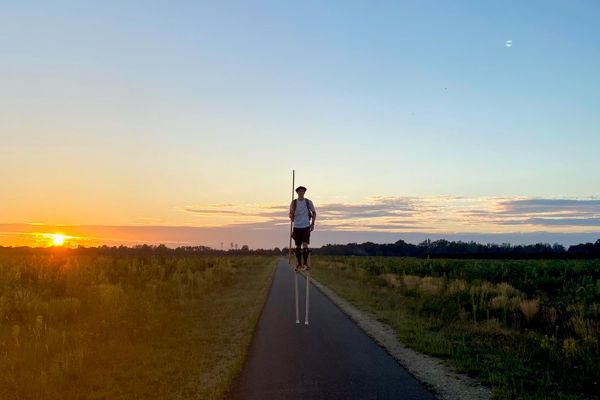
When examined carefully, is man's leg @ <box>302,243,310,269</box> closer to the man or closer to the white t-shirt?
the man

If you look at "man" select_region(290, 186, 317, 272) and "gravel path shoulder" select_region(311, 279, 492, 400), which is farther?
"man" select_region(290, 186, 317, 272)

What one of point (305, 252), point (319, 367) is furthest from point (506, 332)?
point (319, 367)

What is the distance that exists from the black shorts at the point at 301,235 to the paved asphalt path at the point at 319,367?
7.93ft

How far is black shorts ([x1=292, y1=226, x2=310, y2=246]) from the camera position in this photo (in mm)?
16141

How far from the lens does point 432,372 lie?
10.1 meters

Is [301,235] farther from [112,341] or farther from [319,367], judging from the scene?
[319,367]

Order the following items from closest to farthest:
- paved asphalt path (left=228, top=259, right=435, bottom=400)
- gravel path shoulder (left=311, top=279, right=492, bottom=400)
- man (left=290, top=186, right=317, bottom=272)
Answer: paved asphalt path (left=228, top=259, right=435, bottom=400), gravel path shoulder (left=311, top=279, right=492, bottom=400), man (left=290, top=186, right=317, bottom=272)

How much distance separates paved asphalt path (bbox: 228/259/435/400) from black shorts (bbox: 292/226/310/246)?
2.42 meters

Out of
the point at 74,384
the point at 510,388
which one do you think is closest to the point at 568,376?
the point at 510,388

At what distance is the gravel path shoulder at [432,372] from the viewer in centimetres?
868

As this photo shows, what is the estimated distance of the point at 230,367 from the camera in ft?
33.0

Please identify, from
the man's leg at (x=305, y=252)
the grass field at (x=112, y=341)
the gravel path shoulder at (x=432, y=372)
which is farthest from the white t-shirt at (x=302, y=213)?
the gravel path shoulder at (x=432, y=372)

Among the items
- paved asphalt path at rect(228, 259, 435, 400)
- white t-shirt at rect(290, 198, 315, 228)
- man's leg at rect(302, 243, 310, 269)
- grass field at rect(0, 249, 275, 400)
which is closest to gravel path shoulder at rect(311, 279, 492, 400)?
paved asphalt path at rect(228, 259, 435, 400)

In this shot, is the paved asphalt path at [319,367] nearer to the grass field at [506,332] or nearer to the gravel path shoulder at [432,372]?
the gravel path shoulder at [432,372]
